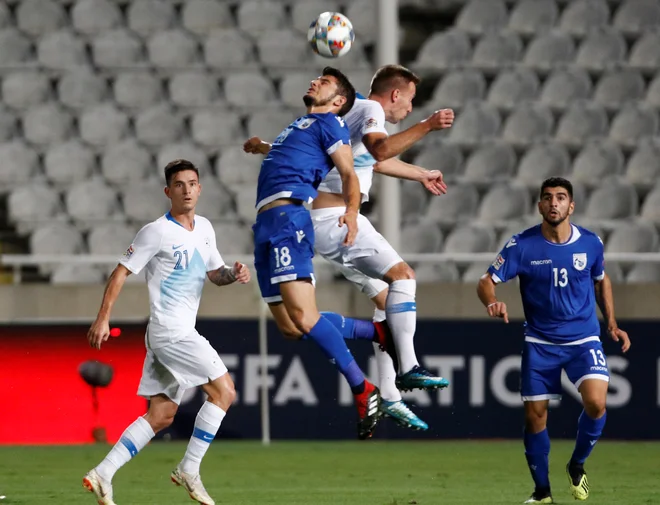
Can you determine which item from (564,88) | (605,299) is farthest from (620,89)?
(605,299)

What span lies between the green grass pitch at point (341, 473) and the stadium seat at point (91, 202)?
10.7 feet

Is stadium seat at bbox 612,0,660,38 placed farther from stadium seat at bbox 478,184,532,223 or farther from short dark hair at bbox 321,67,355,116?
short dark hair at bbox 321,67,355,116

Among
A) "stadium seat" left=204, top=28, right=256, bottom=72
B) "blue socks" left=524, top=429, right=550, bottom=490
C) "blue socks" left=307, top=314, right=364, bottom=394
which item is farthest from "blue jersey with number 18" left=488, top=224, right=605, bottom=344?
"stadium seat" left=204, top=28, right=256, bottom=72

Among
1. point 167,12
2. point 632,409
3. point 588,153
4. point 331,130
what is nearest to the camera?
point 331,130

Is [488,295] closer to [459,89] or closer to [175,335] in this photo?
[175,335]

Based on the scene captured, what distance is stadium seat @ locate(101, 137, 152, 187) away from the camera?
15.0 meters

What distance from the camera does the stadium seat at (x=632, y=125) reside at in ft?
50.3

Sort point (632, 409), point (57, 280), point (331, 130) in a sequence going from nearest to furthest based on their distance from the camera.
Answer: point (331, 130), point (632, 409), point (57, 280)

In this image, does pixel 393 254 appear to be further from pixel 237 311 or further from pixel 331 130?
pixel 237 311

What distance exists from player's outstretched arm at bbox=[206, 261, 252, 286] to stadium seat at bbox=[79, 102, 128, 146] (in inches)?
312

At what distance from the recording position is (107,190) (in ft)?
48.5

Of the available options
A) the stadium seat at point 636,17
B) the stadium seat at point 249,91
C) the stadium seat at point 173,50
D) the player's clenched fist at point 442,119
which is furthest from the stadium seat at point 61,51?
the player's clenched fist at point 442,119

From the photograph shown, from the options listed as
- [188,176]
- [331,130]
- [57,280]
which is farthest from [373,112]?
[57,280]

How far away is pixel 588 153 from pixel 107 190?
17.7 ft
